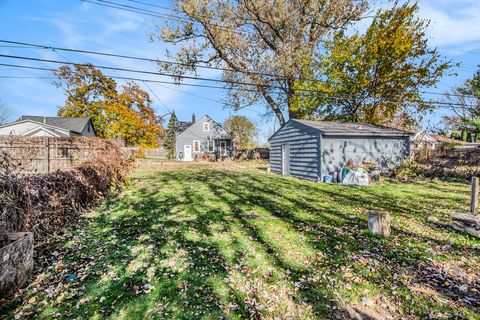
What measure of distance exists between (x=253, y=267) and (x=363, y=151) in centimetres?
1153

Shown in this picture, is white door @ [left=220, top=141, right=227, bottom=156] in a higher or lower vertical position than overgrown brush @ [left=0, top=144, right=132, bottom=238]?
higher

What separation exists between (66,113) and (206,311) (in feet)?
122

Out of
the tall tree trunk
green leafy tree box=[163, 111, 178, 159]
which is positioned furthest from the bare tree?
green leafy tree box=[163, 111, 178, 159]

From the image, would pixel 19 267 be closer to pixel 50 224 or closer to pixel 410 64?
pixel 50 224

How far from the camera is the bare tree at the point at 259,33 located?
16.5 metres

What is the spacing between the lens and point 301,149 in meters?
13.4

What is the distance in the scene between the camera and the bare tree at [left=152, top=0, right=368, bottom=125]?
651 inches

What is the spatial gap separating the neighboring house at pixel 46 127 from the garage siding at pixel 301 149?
64.9 ft

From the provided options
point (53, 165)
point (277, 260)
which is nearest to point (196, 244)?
point (277, 260)

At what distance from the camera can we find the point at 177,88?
1767 cm

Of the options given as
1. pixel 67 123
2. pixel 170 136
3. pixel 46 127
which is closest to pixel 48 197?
pixel 46 127

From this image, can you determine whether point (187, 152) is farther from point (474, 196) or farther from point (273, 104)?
point (474, 196)

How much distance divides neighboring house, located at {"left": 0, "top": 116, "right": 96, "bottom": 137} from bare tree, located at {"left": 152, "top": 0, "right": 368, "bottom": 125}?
1266 centimetres

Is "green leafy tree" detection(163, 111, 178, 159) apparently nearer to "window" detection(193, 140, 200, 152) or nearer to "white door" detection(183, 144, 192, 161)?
"white door" detection(183, 144, 192, 161)
